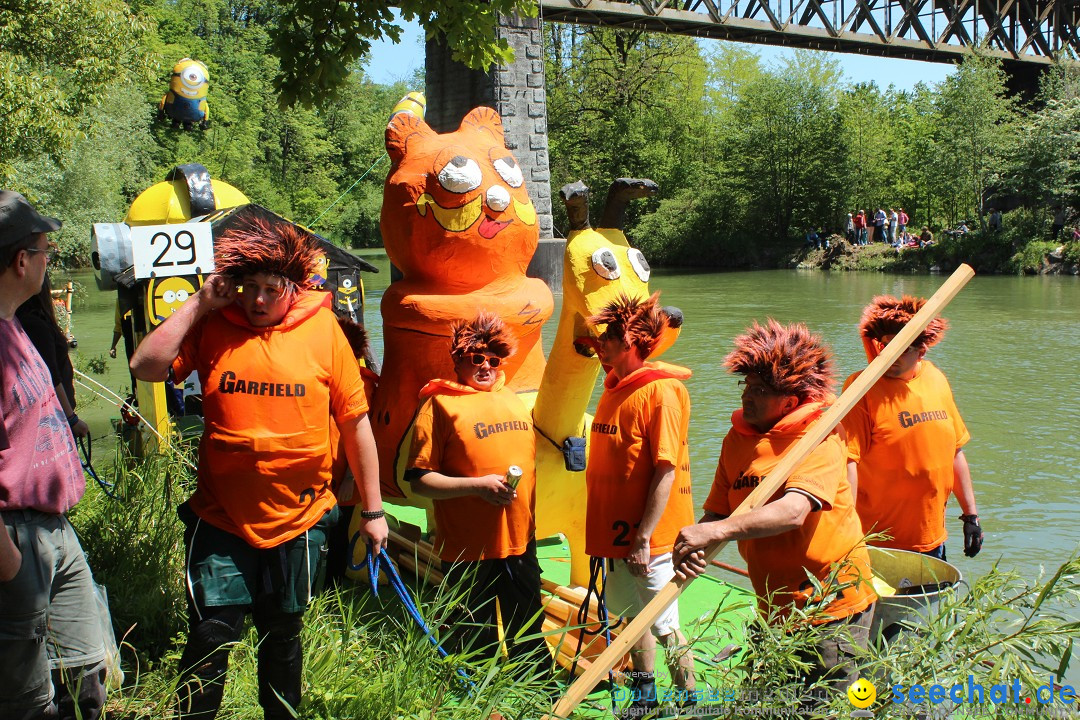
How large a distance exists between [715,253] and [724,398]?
88.0 feet

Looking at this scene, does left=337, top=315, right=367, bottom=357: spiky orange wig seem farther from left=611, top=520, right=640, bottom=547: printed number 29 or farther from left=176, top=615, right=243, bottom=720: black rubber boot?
left=176, top=615, right=243, bottom=720: black rubber boot

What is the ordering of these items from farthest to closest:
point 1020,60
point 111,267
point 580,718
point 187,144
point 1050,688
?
point 187,144, point 1020,60, point 111,267, point 580,718, point 1050,688

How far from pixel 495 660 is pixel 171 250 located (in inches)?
108

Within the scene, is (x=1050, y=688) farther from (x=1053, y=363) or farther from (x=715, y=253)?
(x=715, y=253)

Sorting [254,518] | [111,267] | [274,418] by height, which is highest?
[111,267]

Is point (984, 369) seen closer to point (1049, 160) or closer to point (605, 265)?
point (605, 265)

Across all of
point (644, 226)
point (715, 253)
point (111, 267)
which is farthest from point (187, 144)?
point (111, 267)

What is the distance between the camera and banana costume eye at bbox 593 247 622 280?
14.8 ft

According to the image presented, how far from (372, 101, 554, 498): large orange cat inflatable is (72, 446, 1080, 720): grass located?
1.03m

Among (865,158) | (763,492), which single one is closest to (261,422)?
(763,492)

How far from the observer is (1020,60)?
33.7m

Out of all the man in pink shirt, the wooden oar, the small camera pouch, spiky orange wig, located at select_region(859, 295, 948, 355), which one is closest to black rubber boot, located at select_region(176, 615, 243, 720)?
the man in pink shirt

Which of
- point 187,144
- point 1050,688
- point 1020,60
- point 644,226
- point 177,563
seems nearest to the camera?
point 1050,688

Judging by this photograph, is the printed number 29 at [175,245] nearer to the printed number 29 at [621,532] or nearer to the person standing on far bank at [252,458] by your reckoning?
the person standing on far bank at [252,458]
